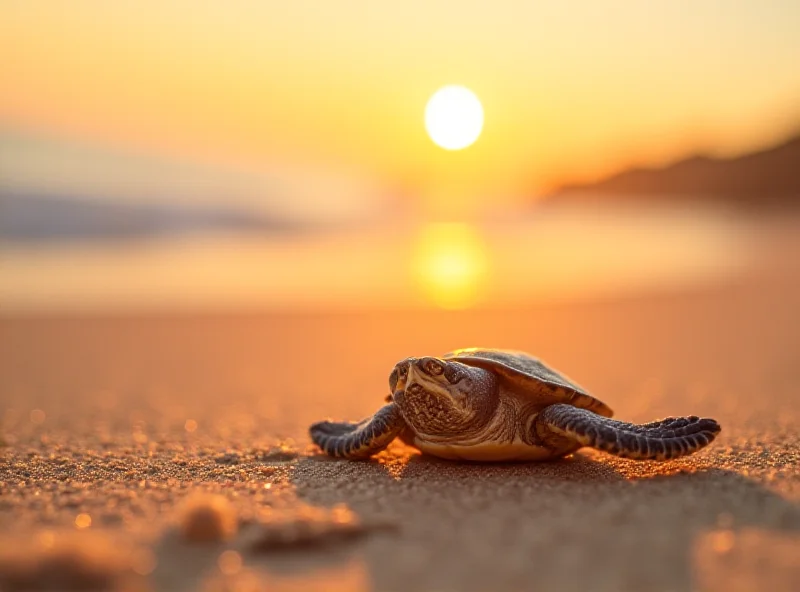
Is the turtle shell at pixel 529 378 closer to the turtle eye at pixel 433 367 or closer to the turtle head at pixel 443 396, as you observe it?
the turtle head at pixel 443 396

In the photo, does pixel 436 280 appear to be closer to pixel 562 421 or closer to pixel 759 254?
pixel 759 254

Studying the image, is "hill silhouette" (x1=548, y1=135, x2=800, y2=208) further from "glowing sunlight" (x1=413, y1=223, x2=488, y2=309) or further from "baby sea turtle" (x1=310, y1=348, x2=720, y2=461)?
"baby sea turtle" (x1=310, y1=348, x2=720, y2=461)

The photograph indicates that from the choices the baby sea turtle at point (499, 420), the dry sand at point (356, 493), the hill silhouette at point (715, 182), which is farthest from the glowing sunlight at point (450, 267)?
the hill silhouette at point (715, 182)

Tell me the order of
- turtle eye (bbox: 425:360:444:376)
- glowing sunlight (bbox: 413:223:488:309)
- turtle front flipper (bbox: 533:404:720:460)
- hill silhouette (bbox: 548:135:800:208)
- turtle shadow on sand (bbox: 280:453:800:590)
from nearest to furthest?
turtle shadow on sand (bbox: 280:453:800:590)
turtle front flipper (bbox: 533:404:720:460)
turtle eye (bbox: 425:360:444:376)
glowing sunlight (bbox: 413:223:488:309)
hill silhouette (bbox: 548:135:800:208)

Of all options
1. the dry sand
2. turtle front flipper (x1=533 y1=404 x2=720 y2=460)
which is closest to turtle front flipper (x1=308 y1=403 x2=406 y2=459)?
the dry sand

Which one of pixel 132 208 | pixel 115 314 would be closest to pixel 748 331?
pixel 115 314

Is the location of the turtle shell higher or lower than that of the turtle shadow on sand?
higher

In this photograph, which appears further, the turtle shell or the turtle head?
the turtle shell

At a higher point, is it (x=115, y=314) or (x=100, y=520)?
(x=115, y=314)

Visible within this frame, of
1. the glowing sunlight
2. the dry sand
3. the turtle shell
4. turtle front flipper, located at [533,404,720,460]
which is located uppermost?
the glowing sunlight
